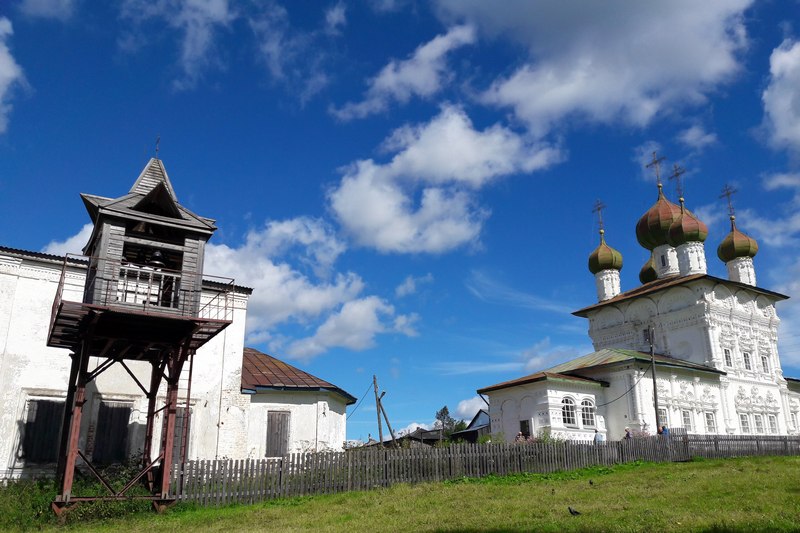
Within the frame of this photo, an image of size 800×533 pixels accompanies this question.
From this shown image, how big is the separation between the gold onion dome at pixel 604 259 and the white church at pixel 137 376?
26.3m

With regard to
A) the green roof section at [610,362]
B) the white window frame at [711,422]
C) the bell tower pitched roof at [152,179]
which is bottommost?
the white window frame at [711,422]

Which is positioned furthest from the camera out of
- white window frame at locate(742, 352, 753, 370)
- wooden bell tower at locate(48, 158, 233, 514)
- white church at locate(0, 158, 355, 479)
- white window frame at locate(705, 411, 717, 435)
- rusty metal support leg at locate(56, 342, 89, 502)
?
white window frame at locate(742, 352, 753, 370)

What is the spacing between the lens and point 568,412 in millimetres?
28031

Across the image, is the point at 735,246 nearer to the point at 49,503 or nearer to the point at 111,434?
the point at 111,434

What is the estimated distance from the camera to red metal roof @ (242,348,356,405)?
19766 millimetres

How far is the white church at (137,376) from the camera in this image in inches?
595

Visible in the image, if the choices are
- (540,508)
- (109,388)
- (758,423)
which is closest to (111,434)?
(109,388)

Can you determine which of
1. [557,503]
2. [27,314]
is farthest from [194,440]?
[557,503]

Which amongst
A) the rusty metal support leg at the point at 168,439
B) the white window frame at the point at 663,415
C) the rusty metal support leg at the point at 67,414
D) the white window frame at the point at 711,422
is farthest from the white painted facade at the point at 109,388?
the white window frame at the point at 711,422

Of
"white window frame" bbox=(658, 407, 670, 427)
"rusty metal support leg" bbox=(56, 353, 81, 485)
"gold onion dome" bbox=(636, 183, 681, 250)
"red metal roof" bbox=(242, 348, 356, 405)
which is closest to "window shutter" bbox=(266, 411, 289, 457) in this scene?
"red metal roof" bbox=(242, 348, 356, 405)

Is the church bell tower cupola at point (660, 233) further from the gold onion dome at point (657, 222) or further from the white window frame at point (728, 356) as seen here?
the white window frame at point (728, 356)

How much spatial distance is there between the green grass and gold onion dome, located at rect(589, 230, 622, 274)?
25661 mm

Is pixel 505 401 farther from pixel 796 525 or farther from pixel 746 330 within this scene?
pixel 796 525

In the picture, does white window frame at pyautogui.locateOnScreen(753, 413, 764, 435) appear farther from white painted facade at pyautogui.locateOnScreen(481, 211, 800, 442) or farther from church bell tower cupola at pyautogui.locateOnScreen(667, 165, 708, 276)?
church bell tower cupola at pyautogui.locateOnScreen(667, 165, 708, 276)
